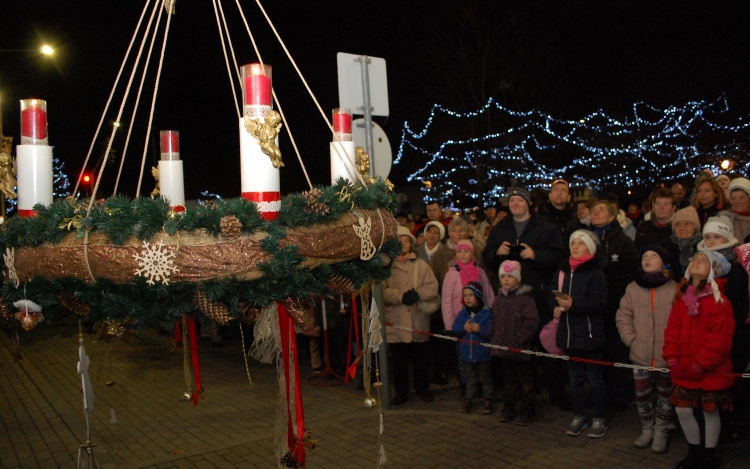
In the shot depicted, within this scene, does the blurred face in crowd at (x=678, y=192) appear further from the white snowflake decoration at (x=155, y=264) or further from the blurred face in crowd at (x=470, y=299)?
the white snowflake decoration at (x=155, y=264)

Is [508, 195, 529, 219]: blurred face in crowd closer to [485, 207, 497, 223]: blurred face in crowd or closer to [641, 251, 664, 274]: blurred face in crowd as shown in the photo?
[641, 251, 664, 274]: blurred face in crowd

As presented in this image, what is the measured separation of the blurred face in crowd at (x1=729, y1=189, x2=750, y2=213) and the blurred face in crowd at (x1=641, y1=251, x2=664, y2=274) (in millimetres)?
1547

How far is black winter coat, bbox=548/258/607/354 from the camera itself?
19.0ft

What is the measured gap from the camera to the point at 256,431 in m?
Result: 6.32

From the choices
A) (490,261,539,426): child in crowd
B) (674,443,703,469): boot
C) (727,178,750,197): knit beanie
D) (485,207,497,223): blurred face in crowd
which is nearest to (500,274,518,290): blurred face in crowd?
(490,261,539,426): child in crowd

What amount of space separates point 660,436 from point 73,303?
469 cm

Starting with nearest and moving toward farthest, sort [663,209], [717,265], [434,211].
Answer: [717,265]
[663,209]
[434,211]

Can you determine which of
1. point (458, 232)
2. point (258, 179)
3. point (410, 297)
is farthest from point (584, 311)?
point (258, 179)

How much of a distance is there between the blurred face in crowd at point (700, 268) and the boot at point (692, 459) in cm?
127

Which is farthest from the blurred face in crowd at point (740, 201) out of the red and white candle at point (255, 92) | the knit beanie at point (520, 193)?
the red and white candle at point (255, 92)

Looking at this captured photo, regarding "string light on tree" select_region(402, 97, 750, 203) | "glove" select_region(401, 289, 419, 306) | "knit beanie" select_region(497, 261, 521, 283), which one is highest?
"string light on tree" select_region(402, 97, 750, 203)

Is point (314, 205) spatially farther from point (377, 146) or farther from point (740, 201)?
point (740, 201)

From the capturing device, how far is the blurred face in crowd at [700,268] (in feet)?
16.2

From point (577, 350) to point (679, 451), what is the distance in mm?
1127
